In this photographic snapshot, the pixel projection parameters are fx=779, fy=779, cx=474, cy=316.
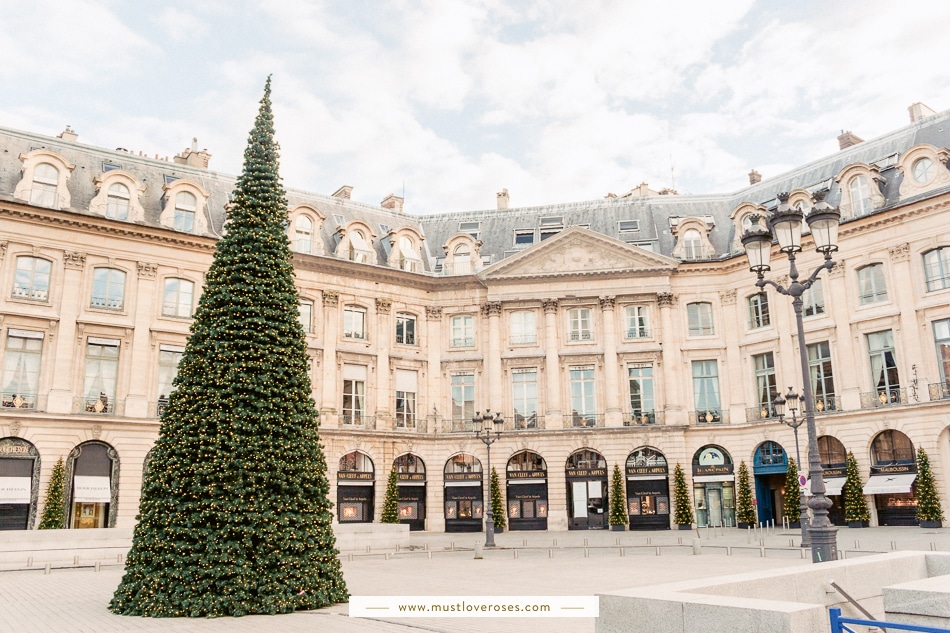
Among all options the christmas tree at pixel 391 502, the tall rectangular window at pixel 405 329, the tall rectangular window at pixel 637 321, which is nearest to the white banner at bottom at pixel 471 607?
the christmas tree at pixel 391 502

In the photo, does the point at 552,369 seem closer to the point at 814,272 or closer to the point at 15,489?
the point at 15,489

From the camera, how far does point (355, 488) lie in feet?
129

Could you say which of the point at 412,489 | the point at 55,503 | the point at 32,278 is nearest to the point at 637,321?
the point at 412,489

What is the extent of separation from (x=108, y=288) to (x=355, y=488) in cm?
1507

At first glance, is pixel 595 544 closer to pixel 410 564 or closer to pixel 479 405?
pixel 410 564

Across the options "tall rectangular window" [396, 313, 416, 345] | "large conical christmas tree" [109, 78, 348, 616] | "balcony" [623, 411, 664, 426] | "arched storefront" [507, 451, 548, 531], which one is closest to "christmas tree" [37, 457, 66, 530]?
"tall rectangular window" [396, 313, 416, 345]

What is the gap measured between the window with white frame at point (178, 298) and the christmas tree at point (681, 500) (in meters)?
25.2

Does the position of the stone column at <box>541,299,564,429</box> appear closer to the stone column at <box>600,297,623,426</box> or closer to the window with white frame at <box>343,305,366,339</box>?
the stone column at <box>600,297,623,426</box>

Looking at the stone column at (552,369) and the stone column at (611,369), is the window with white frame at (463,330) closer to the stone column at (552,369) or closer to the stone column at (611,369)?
the stone column at (552,369)

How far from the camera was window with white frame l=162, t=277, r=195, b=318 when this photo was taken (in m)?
36.4

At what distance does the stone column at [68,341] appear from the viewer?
32656mm

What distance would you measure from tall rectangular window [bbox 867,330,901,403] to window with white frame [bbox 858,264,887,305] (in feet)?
5.45

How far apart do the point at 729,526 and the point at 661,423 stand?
19.7ft

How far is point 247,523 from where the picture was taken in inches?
500
